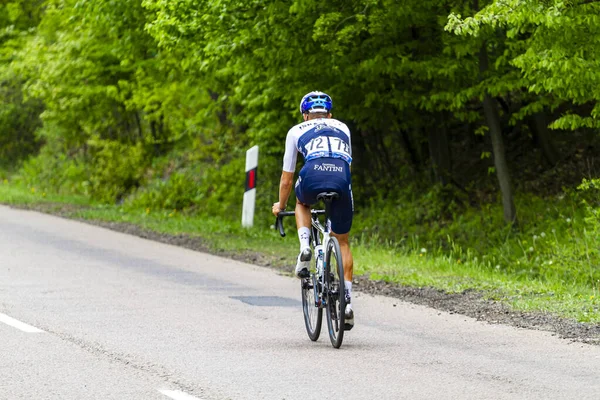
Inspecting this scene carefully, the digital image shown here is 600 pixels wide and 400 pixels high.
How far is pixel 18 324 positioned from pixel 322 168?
2.98 metres

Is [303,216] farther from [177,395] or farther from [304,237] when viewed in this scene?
[177,395]

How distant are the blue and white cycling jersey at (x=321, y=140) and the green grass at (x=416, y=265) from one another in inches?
109

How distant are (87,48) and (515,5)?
1606 centimetres

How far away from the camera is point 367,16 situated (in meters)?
17.7

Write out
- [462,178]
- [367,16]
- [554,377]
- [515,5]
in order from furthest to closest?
[462,178] < [367,16] < [515,5] < [554,377]

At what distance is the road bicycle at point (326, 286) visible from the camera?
8.70 meters

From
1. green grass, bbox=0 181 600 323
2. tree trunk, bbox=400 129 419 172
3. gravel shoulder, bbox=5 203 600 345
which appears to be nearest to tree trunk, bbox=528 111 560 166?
tree trunk, bbox=400 129 419 172

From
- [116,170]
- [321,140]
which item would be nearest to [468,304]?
[321,140]

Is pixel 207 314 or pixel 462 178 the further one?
pixel 462 178

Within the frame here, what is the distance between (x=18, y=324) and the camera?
31.7 ft

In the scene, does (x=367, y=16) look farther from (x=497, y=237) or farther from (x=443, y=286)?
(x=443, y=286)

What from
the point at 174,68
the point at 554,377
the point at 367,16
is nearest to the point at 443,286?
the point at 554,377

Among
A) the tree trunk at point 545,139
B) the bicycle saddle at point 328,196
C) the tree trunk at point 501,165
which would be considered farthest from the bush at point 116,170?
the bicycle saddle at point 328,196

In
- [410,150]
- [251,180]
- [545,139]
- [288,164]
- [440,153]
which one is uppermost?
[545,139]
